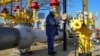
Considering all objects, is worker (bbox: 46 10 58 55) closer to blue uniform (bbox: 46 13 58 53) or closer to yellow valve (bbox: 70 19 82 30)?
blue uniform (bbox: 46 13 58 53)

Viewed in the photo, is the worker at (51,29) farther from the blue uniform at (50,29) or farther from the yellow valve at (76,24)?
the yellow valve at (76,24)

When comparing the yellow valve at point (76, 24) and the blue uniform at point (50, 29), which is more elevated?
the yellow valve at point (76, 24)

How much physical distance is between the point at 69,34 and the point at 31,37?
149 inches

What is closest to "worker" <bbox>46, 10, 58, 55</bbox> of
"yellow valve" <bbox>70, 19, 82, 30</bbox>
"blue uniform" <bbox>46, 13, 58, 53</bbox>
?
"blue uniform" <bbox>46, 13, 58, 53</bbox>

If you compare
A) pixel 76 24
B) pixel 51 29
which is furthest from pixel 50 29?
pixel 76 24

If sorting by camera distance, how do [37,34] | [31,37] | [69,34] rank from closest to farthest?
[31,37], [37,34], [69,34]

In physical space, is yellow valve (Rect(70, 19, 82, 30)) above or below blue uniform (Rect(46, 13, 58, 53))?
above

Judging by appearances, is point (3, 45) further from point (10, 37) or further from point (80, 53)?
point (80, 53)

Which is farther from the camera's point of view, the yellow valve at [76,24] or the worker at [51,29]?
the worker at [51,29]

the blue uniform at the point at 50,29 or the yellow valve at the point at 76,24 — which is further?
the blue uniform at the point at 50,29

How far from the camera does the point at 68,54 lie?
8.95 meters

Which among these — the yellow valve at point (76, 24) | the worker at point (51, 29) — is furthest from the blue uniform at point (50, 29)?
the yellow valve at point (76, 24)

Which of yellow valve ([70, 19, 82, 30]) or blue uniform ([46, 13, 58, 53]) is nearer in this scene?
yellow valve ([70, 19, 82, 30])

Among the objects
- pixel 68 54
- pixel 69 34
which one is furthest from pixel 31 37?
pixel 69 34
